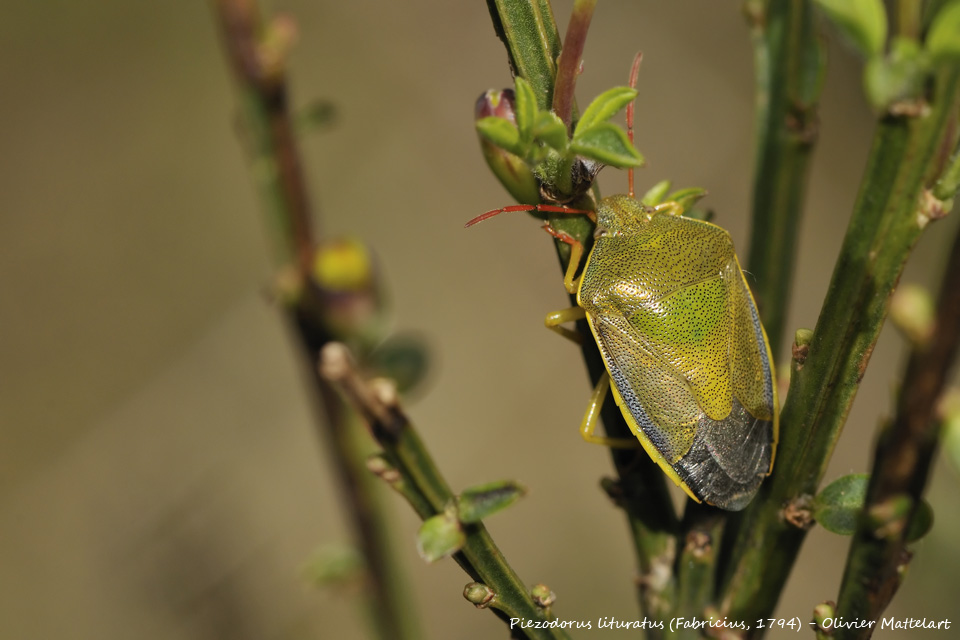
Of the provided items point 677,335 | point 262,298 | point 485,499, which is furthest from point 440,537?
point 262,298

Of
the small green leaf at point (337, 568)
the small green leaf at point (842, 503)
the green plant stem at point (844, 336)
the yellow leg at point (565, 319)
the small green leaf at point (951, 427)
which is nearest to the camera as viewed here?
the small green leaf at point (951, 427)

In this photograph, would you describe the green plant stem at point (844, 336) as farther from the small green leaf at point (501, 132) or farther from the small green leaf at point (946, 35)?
the small green leaf at point (501, 132)

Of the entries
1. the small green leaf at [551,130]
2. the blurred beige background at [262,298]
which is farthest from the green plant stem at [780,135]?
the blurred beige background at [262,298]

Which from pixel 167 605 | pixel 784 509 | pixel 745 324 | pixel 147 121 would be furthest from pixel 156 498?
pixel 784 509

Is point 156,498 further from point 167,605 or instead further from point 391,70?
point 391,70

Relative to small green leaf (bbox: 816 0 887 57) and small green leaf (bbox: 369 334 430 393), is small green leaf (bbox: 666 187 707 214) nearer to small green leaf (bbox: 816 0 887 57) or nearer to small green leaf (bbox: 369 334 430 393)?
small green leaf (bbox: 816 0 887 57)

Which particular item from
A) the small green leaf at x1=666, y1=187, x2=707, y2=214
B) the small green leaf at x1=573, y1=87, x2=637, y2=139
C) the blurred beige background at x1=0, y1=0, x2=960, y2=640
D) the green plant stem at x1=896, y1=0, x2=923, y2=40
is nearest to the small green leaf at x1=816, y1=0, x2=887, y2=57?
the green plant stem at x1=896, y1=0, x2=923, y2=40
